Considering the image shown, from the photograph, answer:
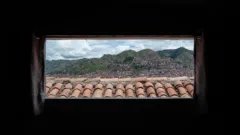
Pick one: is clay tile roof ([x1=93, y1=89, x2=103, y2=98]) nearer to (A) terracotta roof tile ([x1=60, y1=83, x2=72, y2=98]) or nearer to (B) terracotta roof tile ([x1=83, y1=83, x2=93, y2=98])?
(B) terracotta roof tile ([x1=83, y1=83, x2=93, y2=98])

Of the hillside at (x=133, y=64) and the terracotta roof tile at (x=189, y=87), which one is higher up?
the hillside at (x=133, y=64)

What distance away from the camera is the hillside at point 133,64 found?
7.42 ft

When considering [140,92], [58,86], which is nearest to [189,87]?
[140,92]

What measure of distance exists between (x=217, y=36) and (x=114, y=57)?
32.9 inches

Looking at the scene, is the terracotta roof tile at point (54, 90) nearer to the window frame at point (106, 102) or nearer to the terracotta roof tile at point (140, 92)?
the window frame at point (106, 102)

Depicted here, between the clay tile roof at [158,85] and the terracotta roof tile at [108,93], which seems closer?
the terracotta roof tile at [108,93]

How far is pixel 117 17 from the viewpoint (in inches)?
78.2

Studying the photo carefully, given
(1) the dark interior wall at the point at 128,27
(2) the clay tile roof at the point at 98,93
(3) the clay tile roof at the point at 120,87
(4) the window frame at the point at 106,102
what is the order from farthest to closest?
(3) the clay tile roof at the point at 120,87
(2) the clay tile roof at the point at 98,93
(4) the window frame at the point at 106,102
(1) the dark interior wall at the point at 128,27

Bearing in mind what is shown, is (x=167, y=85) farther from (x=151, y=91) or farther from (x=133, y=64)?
(x=133, y=64)

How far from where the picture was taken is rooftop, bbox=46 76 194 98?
2.26 metres

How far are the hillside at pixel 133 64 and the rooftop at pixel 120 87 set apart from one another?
12 centimetres

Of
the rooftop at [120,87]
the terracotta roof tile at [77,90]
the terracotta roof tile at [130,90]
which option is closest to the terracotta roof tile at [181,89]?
the rooftop at [120,87]

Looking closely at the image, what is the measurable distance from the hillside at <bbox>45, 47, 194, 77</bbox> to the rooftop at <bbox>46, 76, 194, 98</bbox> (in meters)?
0.12

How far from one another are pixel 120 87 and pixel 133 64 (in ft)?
0.81
